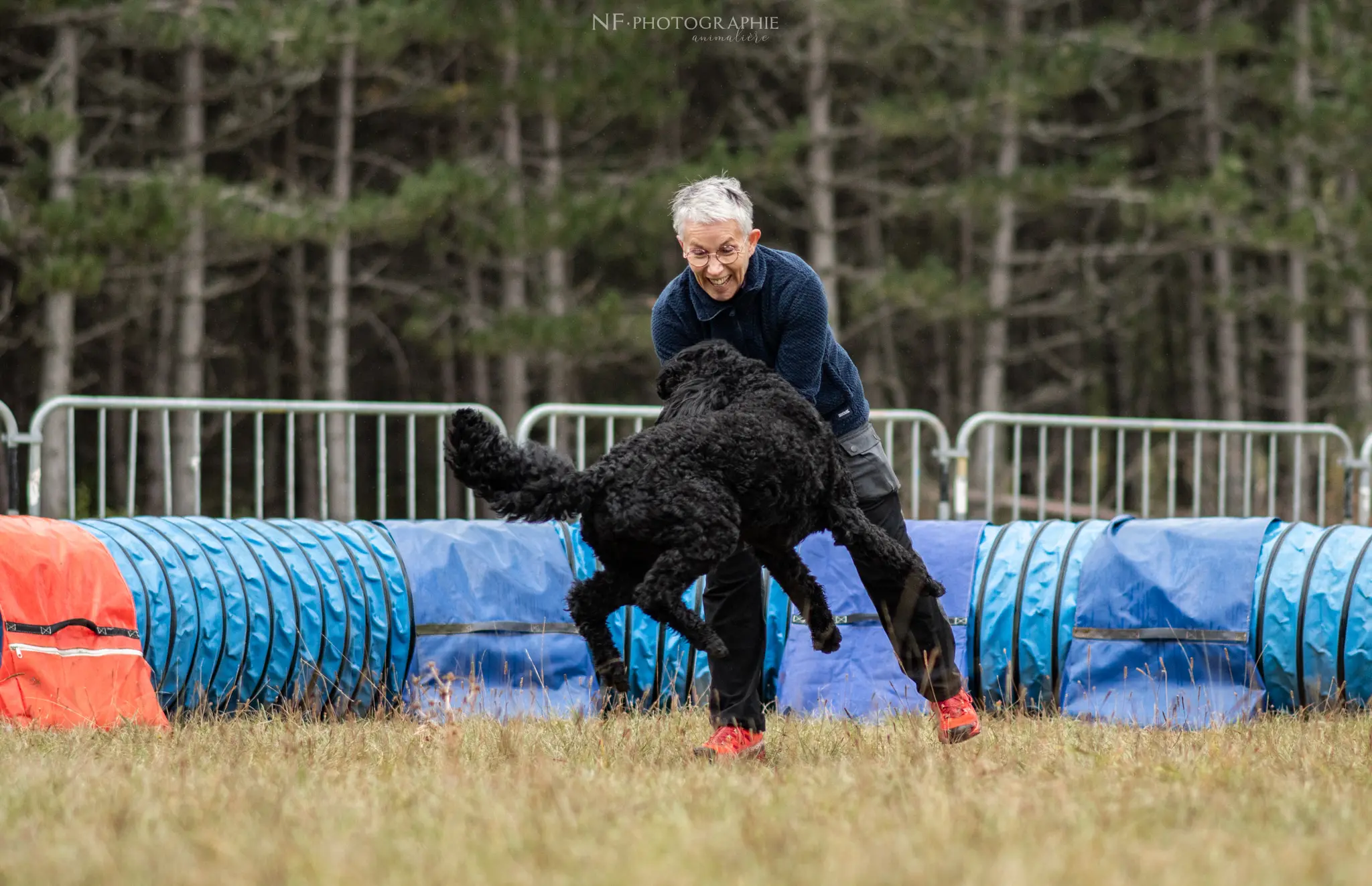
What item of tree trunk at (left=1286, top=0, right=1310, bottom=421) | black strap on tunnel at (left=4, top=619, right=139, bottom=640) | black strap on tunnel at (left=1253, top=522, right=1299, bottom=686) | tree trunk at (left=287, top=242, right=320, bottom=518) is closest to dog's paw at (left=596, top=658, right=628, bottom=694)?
black strap on tunnel at (left=4, top=619, right=139, bottom=640)

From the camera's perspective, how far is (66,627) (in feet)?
15.2

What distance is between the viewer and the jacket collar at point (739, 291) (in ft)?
12.2

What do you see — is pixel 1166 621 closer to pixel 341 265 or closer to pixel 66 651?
pixel 66 651

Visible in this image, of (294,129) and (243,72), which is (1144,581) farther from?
(294,129)

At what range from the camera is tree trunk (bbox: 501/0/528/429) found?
43.0ft

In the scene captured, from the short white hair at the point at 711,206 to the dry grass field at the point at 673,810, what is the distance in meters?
1.30

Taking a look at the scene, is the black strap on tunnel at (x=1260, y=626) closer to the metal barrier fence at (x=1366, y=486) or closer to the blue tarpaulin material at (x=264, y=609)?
the blue tarpaulin material at (x=264, y=609)

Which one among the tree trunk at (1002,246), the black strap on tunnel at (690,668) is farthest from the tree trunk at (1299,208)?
the black strap on tunnel at (690,668)

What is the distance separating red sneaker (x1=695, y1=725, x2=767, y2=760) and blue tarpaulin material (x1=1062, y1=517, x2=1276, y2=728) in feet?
5.53

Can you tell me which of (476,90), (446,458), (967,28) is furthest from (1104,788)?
(967,28)

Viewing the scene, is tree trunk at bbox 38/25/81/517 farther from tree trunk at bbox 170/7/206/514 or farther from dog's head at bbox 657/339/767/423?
dog's head at bbox 657/339/767/423

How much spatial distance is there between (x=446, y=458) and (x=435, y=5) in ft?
32.0

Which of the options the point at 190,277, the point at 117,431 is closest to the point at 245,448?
the point at 117,431

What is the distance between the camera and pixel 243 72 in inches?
519
